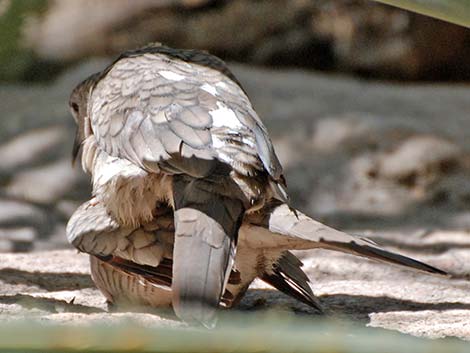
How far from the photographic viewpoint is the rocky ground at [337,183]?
11.7 feet

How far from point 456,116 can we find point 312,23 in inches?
68.9

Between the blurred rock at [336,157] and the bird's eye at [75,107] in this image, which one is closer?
the bird's eye at [75,107]

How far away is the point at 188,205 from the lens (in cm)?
275

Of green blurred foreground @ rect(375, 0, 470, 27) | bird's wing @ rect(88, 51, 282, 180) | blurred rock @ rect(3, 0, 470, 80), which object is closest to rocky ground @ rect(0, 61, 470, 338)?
blurred rock @ rect(3, 0, 470, 80)

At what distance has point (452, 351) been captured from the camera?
85cm

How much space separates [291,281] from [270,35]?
5246 millimetres

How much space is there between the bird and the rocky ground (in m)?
0.26

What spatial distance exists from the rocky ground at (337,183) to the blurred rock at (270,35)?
0.65 ft

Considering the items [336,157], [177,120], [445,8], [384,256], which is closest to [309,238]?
[384,256]

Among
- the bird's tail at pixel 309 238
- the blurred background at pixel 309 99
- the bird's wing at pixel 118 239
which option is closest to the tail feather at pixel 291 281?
the bird's tail at pixel 309 238

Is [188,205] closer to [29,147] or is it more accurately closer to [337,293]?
[337,293]

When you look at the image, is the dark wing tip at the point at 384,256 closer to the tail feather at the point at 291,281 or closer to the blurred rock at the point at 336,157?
the tail feather at the point at 291,281

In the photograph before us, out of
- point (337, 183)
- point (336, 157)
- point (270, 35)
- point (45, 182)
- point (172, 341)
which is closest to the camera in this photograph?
point (172, 341)

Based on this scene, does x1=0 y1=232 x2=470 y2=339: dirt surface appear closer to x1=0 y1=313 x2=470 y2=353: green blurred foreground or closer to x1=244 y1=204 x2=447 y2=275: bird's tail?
x1=244 y1=204 x2=447 y2=275: bird's tail
